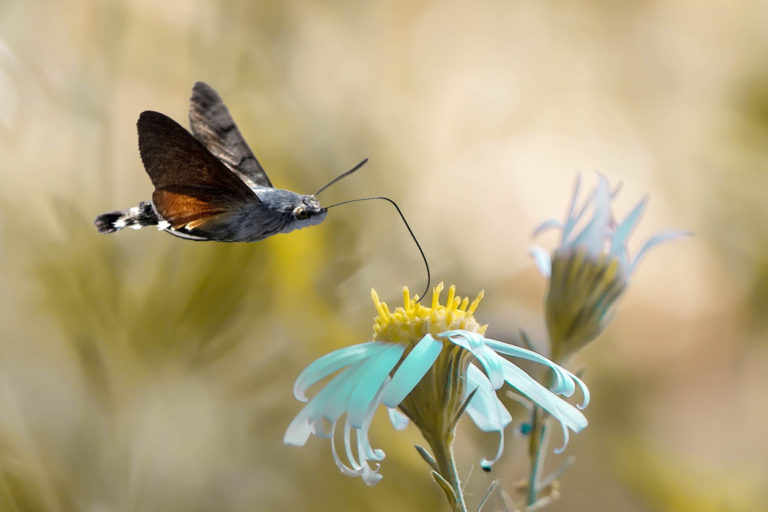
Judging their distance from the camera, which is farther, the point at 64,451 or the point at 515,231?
the point at 515,231

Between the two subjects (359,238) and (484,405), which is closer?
(484,405)

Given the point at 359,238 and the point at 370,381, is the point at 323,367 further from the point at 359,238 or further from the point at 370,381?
the point at 359,238

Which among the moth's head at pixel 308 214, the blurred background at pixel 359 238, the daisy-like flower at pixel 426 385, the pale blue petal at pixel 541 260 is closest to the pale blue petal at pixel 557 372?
the daisy-like flower at pixel 426 385

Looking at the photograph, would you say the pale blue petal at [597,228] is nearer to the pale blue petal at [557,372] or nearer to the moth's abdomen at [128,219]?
the pale blue petal at [557,372]

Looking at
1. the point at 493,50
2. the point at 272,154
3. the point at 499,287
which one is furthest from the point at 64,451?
the point at 493,50

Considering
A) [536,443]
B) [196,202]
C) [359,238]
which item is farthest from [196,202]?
[359,238]

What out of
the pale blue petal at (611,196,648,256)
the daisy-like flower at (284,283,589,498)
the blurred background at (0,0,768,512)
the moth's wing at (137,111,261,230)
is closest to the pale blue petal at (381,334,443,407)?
the daisy-like flower at (284,283,589,498)

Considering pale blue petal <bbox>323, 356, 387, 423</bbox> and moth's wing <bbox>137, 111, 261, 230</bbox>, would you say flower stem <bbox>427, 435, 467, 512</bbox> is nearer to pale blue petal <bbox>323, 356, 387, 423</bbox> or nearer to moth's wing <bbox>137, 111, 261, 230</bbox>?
pale blue petal <bbox>323, 356, 387, 423</bbox>

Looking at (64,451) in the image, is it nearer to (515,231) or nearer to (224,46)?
(224,46)

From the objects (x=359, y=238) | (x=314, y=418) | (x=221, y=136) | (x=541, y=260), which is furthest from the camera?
(x=359, y=238)
